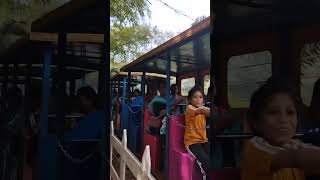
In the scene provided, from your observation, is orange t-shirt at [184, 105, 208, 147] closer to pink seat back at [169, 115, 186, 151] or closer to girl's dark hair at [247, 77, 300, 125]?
pink seat back at [169, 115, 186, 151]

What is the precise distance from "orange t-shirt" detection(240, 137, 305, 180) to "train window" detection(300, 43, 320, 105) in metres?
0.23

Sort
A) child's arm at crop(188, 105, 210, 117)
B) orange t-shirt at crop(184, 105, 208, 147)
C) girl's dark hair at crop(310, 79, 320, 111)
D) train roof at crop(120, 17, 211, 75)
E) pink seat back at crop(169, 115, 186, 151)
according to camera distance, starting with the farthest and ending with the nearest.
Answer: pink seat back at crop(169, 115, 186, 151) < orange t-shirt at crop(184, 105, 208, 147) < child's arm at crop(188, 105, 210, 117) < train roof at crop(120, 17, 211, 75) < girl's dark hair at crop(310, 79, 320, 111)

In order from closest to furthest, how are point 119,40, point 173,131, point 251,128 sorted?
point 251,128, point 173,131, point 119,40

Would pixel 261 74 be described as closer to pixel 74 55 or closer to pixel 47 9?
pixel 74 55

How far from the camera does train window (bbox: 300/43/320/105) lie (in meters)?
1.36

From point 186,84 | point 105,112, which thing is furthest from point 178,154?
point 105,112

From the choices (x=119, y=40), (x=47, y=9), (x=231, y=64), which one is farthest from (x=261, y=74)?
(x=119, y=40)

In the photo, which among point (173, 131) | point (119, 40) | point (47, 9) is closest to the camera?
point (47, 9)

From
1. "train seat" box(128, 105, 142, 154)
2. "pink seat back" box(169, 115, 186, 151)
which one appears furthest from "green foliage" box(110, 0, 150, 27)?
"train seat" box(128, 105, 142, 154)

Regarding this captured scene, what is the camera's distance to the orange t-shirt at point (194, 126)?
4.58 metres

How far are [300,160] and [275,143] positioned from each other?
92 millimetres

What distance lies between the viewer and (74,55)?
1.49 metres

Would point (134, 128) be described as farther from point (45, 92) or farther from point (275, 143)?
point (275, 143)

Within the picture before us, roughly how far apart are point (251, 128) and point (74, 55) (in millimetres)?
698
